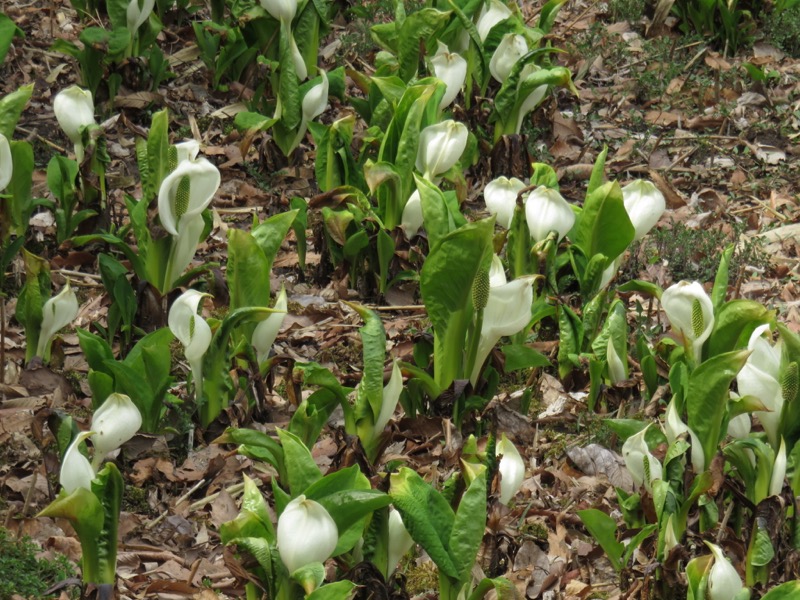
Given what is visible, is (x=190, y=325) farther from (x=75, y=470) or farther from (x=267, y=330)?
(x=75, y=470)

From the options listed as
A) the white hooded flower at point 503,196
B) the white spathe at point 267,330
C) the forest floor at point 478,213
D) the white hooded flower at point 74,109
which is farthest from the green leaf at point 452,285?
the white hooded flower at point 74,109

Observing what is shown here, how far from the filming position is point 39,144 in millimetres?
4102

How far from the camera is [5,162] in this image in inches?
118

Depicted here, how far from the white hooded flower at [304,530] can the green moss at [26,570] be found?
1.86ft

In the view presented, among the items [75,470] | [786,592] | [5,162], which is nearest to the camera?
[786,592]

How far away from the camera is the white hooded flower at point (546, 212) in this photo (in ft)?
9.98

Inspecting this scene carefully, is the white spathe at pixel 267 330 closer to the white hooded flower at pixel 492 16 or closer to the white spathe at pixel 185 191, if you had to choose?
the white spathe at pixel 185 191

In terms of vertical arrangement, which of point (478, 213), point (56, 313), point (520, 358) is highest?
point (56, 313)

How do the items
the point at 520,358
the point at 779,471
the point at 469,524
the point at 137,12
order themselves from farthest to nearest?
the point at 137,12 < the point at 520,358 < the point at 779,471 < the point at 469,524

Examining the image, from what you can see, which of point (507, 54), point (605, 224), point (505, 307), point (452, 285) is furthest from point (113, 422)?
→ point (507, 54)

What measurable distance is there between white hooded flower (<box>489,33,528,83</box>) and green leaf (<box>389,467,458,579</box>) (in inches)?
85.9

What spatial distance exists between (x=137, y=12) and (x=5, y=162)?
1.23 meters

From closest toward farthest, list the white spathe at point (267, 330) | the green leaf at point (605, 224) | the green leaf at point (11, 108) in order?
the white spathe at point (267, 330), the green leaf at point (605, 224), the green leaf at point (11, 108)

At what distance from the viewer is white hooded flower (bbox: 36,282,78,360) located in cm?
282
